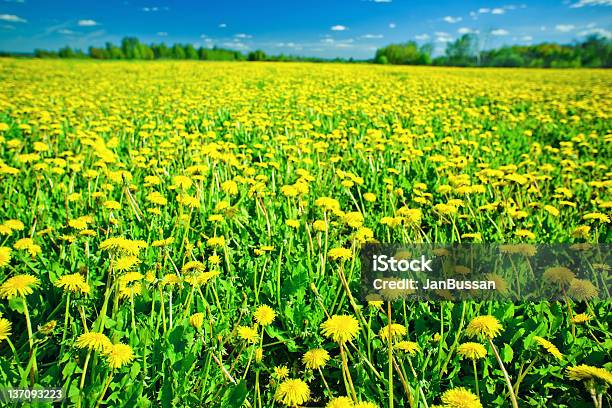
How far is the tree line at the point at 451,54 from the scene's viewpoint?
53.9 m

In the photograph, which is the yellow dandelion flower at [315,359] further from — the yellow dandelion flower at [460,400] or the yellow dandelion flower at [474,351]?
the yellow dandelion flower at [474,351]

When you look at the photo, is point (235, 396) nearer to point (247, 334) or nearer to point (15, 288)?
point (247, 334)

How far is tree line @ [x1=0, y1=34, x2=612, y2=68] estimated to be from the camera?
177 feet

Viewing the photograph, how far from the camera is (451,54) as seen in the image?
232 ft

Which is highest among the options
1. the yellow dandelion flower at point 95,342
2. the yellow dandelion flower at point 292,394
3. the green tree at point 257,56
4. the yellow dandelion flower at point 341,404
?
the green tree at point 257,56

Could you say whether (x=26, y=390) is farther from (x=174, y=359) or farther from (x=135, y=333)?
(x=174, y=359)

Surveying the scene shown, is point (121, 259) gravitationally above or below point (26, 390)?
above

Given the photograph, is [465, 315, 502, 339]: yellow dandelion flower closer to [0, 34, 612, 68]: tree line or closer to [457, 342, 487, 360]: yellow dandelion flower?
[457, 342, 487, 360]: yellow dandelion flower

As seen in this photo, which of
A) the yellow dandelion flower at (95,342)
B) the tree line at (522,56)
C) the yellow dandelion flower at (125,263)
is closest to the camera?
the yellow dandelion flower at (95,342)

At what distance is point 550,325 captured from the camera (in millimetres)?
1984

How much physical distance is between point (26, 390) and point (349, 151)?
4.02 meters

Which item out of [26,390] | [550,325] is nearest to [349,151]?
[550,325]

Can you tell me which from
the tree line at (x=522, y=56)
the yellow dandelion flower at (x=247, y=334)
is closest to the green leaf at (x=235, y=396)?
the yellow dandelion flower at (x=247, y=334)

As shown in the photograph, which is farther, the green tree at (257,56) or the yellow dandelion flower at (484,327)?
the green tree at (257,56)
